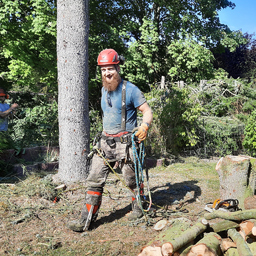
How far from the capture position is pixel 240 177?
12.2 ft

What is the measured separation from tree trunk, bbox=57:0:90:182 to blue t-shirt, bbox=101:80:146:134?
1.24 meters

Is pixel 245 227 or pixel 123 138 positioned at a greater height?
pixel 123 138

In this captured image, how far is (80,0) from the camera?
474 centimetres

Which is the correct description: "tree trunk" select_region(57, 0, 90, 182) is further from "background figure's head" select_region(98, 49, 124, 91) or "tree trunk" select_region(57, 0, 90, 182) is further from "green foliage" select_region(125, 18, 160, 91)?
"green foliage" select_region(125, 18, 160, 91)

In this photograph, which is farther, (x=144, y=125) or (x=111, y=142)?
(x=111, y=142)

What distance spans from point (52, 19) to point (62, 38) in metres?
5.44

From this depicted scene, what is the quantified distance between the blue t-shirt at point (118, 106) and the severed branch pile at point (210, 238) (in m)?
1.41

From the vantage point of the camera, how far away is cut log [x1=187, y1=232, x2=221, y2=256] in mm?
2348

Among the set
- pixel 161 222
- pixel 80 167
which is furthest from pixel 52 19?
pixel 161 222

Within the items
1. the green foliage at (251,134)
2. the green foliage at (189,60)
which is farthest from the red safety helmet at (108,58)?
the green foliage at (189,60)

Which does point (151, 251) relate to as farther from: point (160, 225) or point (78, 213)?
point (78, 213)

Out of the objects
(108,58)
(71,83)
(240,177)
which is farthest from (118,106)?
(240,177)

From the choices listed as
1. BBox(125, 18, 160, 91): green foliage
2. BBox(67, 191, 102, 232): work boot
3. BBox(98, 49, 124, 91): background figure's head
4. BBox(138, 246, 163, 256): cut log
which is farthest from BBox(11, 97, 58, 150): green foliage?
BBox(138, 246, 163, 256): cut log

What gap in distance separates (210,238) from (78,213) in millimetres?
2052
